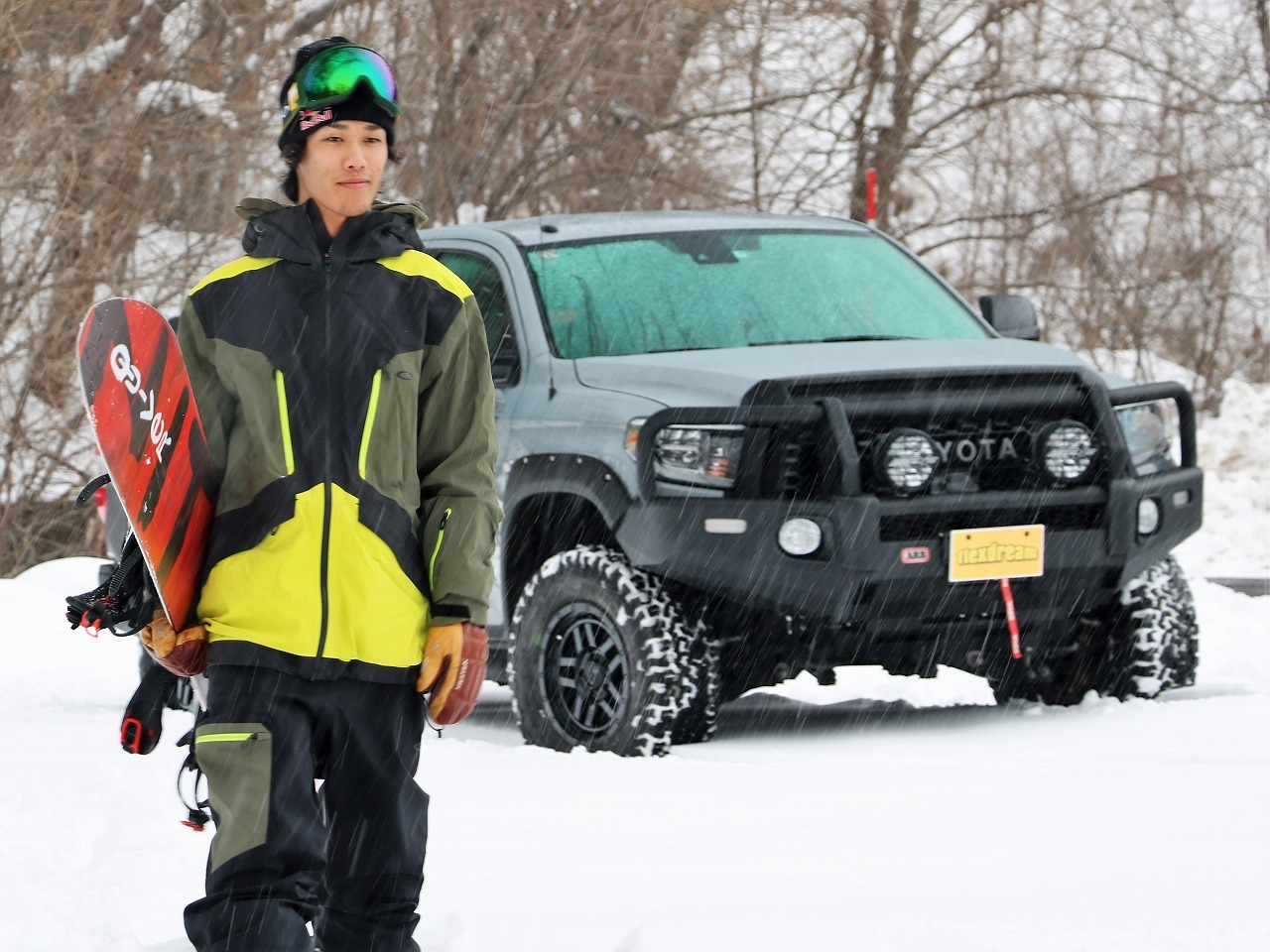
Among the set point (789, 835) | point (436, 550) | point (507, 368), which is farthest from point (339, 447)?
point (507, 368)

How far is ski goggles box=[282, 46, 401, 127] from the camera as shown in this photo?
3377 millimetres

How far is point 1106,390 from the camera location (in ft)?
21.3

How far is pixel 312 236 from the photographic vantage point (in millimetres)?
3299

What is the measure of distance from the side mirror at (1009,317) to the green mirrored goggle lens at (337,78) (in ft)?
14.2

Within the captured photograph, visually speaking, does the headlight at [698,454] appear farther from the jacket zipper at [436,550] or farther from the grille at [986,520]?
the jacket zipper at [436,550]

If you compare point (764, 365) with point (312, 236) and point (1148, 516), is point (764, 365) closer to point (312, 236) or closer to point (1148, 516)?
point (1148, 516)

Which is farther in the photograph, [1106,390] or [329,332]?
[1106,390]

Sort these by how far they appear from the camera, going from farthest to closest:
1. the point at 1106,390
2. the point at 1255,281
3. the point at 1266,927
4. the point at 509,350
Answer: the point at 1255,281, the point at 509,350, the point at 1106,390, the point at 1266,927

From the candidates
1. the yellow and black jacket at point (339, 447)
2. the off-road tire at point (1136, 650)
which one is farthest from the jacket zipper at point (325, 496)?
the off-road tire at point (1136, 650)

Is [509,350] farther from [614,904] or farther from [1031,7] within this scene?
[1031,7]

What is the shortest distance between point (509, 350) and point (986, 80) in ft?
39.8

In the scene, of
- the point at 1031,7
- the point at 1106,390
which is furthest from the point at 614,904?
the point at 1031,7

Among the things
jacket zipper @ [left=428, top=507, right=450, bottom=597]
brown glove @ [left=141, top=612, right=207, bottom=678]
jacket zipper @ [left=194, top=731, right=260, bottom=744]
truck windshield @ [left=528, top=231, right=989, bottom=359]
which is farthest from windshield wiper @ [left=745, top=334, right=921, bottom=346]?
jacket zipper @ [left=194, top=731, right=260, bottom=744]

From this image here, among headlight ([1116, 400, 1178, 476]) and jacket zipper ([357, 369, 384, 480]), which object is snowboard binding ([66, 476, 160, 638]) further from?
headlight ([1116, 400, 1178, 476])
